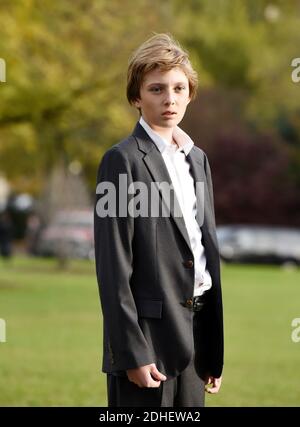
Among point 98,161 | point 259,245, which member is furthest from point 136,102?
A: point 259,245

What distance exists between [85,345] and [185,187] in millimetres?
11424

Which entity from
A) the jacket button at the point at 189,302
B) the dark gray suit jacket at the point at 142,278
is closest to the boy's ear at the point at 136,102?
the dark gray suit jacket at the point at 142,278

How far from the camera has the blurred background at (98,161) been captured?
14.5 metres

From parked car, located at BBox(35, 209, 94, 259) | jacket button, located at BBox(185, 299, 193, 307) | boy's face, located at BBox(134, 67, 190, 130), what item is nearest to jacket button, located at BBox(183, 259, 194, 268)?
jacket button, located at BBox(185, 299, 193, 307)

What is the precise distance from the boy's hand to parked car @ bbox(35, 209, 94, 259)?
125ft

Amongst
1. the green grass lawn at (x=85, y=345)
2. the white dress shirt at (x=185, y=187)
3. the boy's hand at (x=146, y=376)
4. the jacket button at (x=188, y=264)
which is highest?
the white dress shirt at (x=185, y=187)

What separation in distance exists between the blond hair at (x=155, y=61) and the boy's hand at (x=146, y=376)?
1148 mm

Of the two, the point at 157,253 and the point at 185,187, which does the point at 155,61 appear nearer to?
the point at 185,187

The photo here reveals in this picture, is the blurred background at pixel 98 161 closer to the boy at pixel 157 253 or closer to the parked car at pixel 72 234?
the parked car at pixel 72 234

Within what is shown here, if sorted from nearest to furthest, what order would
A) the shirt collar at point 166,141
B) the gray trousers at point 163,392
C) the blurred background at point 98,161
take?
the gray trousers at point 163,392 → the shirt collar at point 166,141 → the blurred background at point 98,161

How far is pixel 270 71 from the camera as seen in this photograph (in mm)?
57094

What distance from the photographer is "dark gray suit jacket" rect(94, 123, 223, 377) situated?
15.4 feet

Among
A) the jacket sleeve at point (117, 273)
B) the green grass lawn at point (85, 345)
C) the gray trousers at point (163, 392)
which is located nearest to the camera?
the jacket sleeve at point (117, 273)
